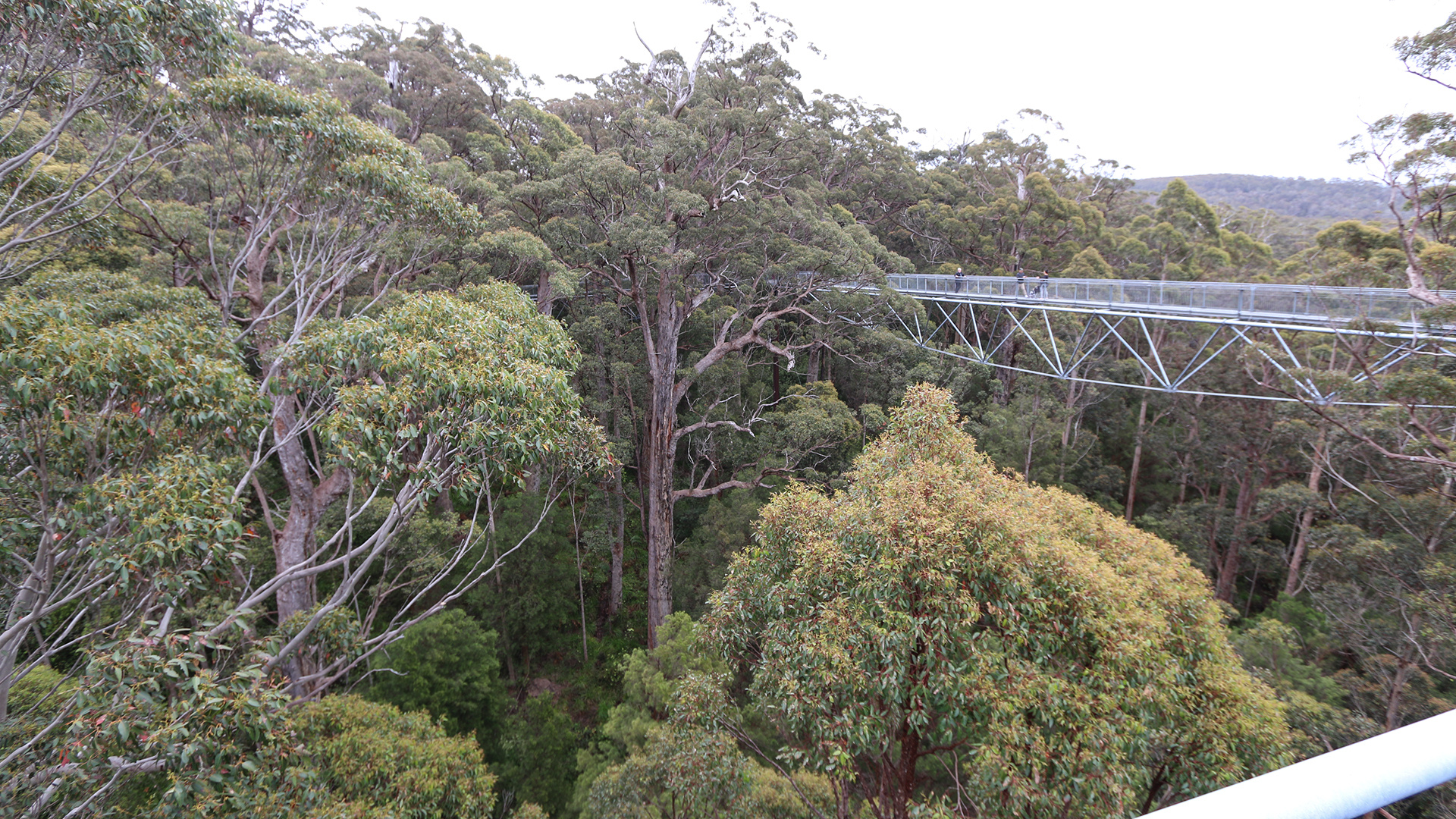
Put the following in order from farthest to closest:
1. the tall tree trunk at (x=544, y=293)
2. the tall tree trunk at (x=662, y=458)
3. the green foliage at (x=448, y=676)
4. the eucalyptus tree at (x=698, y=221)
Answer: the tall tree trunk at (x=662, y=458), the tall tree trunk at (x=544, y=293), the eucalyptus tree at (x=698, y=221), the green foliage at (x=448, y=676)

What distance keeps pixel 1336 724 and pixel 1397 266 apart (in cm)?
596

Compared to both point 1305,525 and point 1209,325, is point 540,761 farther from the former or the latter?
point 1305,525

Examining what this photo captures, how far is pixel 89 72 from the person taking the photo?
501 centimetres

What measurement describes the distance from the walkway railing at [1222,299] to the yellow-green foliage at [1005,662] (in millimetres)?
6011

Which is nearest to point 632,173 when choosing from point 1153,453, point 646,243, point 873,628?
point 646,243

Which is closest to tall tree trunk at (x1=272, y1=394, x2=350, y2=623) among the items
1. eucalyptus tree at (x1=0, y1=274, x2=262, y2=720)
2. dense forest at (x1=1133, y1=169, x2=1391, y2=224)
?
eucalyptus tree at (x1=0, y1=274, x2=262, y2=720)

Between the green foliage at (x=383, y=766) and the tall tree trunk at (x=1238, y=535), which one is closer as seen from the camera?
the green foliage at (x=383, y=766)

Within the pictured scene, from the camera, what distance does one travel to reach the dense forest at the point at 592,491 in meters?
3.74

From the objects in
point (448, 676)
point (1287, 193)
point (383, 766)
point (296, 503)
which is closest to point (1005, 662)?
point (383, 766)

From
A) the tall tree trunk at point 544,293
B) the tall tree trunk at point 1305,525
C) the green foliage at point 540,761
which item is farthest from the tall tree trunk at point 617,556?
the tall tree trunk at point 1305,525

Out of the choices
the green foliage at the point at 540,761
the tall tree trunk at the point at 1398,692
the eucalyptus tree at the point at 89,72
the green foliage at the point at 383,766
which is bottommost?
Answer: the green foliage at the point at 540,761

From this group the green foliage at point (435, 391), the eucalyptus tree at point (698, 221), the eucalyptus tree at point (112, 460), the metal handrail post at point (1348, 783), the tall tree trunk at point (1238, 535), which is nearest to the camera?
the metal handrail post at point (1348, 783)

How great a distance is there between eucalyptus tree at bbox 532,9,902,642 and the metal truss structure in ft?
9.66

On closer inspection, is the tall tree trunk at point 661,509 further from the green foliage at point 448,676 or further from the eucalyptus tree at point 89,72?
the eucalyptus tree at point 89,72
